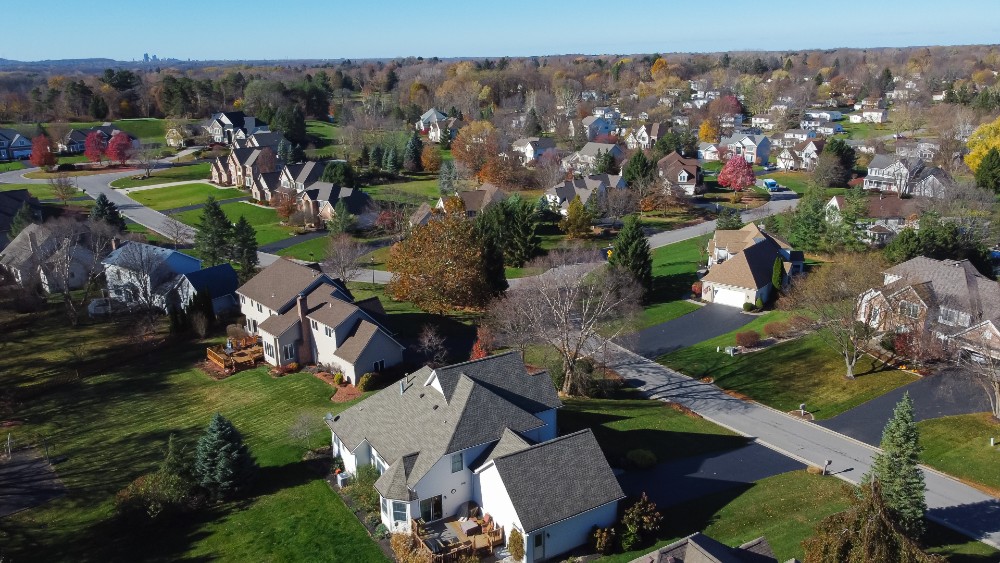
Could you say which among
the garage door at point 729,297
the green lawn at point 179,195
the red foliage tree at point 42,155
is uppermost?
the red foliage tree at point 42,155

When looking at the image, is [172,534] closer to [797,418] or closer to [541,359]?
[541,359]

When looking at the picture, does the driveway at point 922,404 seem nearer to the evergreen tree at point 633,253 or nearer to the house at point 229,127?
the evergreen tree at point 633,253

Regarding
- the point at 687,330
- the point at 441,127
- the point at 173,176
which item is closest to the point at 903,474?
the point at 687,330

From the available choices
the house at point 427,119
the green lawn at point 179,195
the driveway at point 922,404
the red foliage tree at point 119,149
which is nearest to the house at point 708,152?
the house at point 427,119

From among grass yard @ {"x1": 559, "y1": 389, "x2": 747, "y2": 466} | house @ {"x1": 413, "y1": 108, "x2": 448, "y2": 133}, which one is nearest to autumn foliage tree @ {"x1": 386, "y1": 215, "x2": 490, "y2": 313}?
grass yard @ {"x1": 559, "y1": 389, "x2": 747, "y2": 466}

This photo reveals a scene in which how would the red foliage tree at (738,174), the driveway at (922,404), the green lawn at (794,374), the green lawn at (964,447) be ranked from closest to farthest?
1. the green lawn at (964,447)
2. the driveway at (922,404)
3. the green lawn at (794,374)
4. the red foliage tree at (738,174)

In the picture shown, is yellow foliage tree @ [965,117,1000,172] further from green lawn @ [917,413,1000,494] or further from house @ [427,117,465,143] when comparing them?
house @ [427,117,465,143]

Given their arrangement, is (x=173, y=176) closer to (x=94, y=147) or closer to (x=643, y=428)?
(x=94, y=147)
